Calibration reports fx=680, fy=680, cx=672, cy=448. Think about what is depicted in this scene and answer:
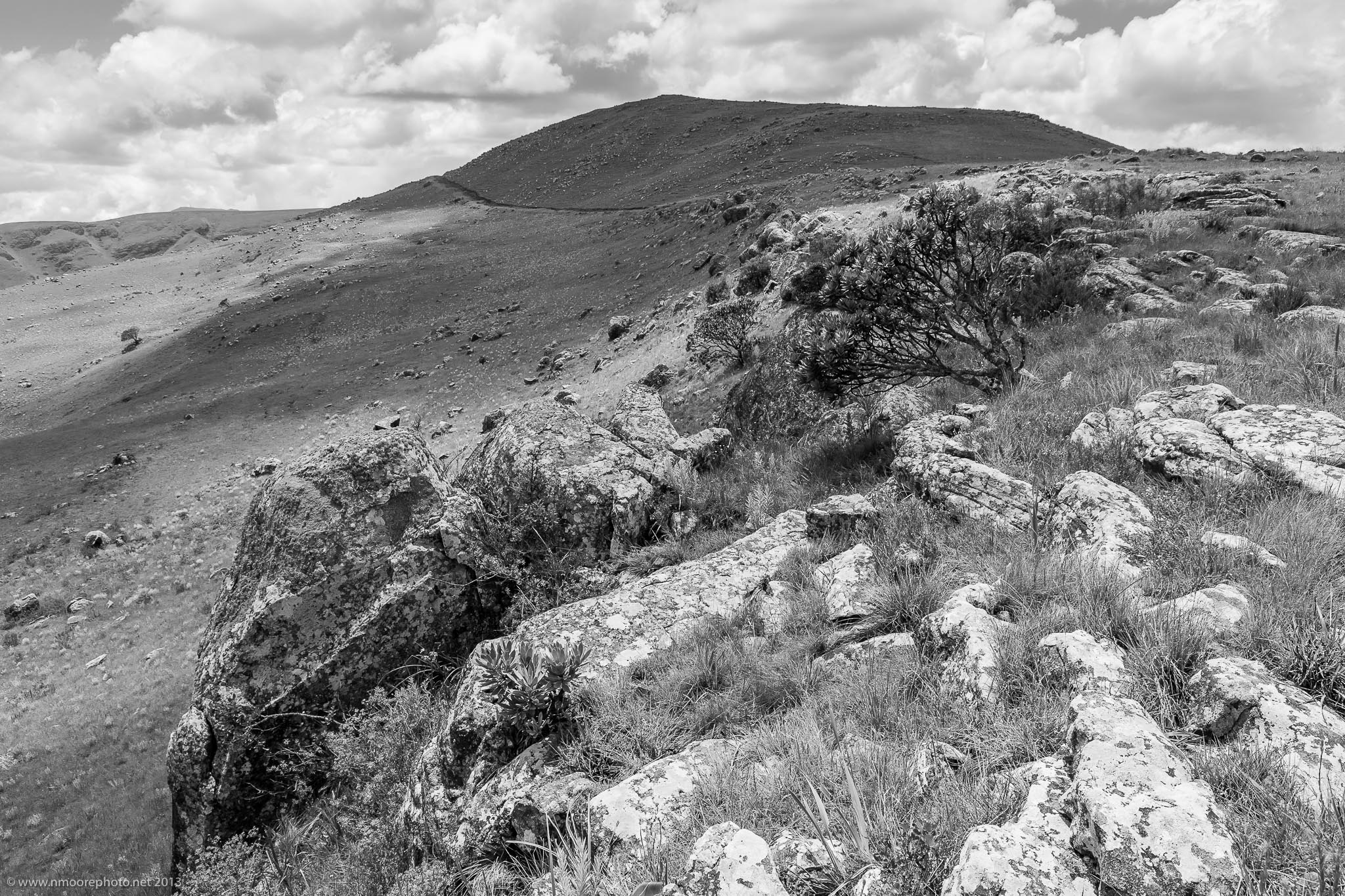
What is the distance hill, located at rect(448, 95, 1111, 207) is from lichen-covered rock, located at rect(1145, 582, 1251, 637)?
42.1 meters

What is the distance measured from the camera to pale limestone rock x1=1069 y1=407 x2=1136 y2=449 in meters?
6.42

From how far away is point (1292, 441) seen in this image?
17.3ft

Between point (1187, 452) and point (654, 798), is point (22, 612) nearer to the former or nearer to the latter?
point (654, 798)

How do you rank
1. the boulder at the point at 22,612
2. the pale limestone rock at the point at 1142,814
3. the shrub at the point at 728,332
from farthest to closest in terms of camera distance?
the shrub at the point at 728,332
the boulder at the point at 22,612
the pale limestone rock at the point at 1142,814

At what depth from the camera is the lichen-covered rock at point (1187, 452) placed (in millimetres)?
5172

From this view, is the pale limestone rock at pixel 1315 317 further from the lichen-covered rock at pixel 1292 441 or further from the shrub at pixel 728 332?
the shrub at pixel 728 332

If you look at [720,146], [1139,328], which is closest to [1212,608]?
[1139,328]

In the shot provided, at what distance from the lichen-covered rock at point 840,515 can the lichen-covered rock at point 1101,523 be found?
58.6 inches

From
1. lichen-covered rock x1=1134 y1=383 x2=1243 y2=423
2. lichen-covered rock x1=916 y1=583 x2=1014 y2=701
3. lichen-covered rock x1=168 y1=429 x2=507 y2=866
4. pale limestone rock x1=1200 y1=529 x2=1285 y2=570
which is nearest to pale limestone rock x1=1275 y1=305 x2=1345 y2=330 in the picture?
lichen-covered rock x1=1134 y1=383 x2=1243 y2=423

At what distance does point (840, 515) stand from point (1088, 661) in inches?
121

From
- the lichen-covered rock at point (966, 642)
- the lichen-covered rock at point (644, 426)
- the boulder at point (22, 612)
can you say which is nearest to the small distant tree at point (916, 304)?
the lichen-covered rock at point (644, 426)

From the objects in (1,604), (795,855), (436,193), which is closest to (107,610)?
(1,604)

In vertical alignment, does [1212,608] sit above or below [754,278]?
below

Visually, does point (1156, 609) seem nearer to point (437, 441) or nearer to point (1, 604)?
point (437, 441)
